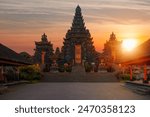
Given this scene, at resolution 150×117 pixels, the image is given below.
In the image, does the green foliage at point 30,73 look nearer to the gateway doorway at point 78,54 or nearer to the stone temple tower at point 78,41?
the gateway doorway at point 78,54

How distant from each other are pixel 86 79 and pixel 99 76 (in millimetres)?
2109

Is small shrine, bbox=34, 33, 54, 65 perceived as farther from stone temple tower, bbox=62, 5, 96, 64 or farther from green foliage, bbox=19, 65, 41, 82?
green foliage, bbox=19, 65, 41, 82

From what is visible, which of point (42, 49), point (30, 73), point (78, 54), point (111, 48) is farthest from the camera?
point (42, 49)

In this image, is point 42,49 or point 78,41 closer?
point 78,41

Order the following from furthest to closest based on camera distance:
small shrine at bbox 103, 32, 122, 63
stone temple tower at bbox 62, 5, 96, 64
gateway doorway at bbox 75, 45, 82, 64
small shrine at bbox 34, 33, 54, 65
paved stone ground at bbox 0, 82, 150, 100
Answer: small shrine at bbox 34, 33, 54, 65 → small shrine at bbox 103, 32, 122, 63 → stone temple tower at bbox 62, 5, 96, 64 → gateway doorway at bbox 75, 45, 82, 64 → paved stone ground at bbox 0, 82, 150, 100

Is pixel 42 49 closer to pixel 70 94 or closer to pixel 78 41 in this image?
pixel 78 41

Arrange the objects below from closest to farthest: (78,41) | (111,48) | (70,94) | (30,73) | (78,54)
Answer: (70,94), (30,73), (78,54), (78,41), (111,48)

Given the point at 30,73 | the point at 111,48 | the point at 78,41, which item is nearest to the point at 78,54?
the point at 78,41

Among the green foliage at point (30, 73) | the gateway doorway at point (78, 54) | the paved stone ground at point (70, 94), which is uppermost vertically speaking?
the gateway doorway at point (78, 54)

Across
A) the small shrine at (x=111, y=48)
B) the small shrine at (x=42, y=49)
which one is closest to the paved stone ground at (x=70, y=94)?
the small shrine at (x=111, y=48)

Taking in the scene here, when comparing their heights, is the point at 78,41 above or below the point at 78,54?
above

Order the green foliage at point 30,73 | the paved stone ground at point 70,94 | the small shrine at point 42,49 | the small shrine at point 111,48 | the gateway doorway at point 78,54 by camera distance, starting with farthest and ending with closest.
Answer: the small shrine at point 42,49
the small shrine at point 111,48
the gateway doorway at point 78,54
the green foliage at point 30,73
the paved stone ground at point 70,94

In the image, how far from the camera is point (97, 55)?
8888 centimetres

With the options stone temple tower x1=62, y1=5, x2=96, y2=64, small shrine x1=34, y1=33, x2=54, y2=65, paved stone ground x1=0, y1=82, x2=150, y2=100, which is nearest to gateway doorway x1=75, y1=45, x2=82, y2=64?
stone temple tower x1=62, y1=5, x2=96, y2=64
